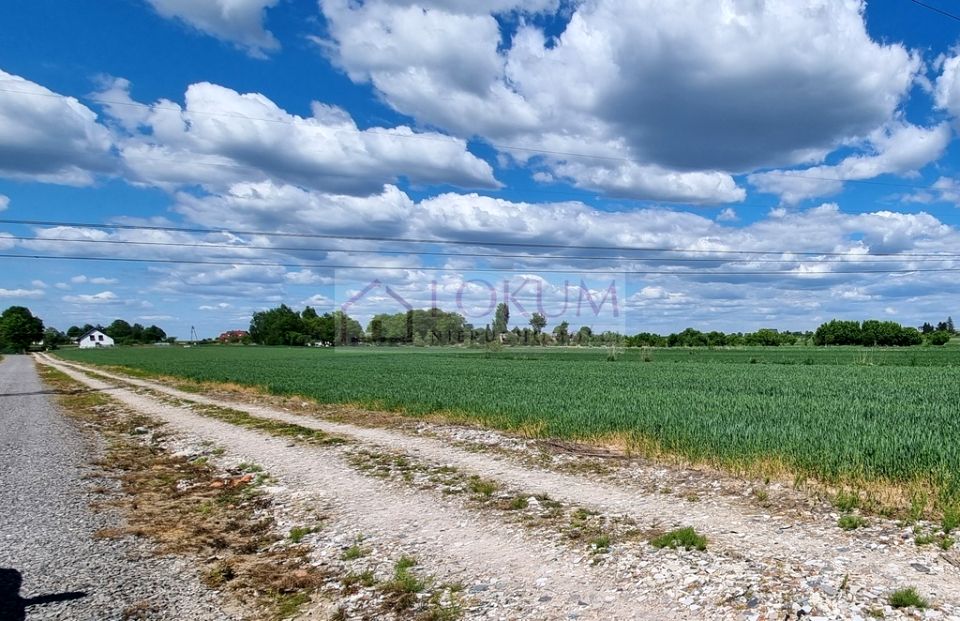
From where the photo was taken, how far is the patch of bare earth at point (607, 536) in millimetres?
5199

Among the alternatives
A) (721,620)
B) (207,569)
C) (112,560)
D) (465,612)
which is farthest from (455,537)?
(112,560)

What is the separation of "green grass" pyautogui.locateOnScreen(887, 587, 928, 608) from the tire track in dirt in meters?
1.84

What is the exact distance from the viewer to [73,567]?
649 cm

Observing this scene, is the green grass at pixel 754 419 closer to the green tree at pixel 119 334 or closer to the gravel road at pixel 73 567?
the gravel road at pixel 73 567

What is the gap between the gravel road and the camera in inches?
216

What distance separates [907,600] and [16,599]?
8092 millimetres

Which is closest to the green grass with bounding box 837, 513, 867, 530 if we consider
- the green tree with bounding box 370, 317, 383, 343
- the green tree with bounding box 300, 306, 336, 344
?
the green tree with bounding box 370, 317, 383, 343

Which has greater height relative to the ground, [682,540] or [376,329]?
[376,329]

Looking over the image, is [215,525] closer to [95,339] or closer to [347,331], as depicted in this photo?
[347,331]

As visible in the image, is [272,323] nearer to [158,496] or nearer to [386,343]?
[386,343]

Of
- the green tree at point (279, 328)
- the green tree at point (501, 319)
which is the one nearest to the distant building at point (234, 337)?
the green tree at point (279, 328)

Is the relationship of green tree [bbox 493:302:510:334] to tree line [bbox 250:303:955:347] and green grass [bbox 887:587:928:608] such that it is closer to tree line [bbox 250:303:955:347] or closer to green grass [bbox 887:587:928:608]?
tree line [bbox 250:303:955:347]

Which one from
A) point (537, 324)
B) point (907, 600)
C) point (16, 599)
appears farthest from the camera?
point (537, 324)

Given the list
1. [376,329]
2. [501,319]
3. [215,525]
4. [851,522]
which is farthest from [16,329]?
[851,522]
